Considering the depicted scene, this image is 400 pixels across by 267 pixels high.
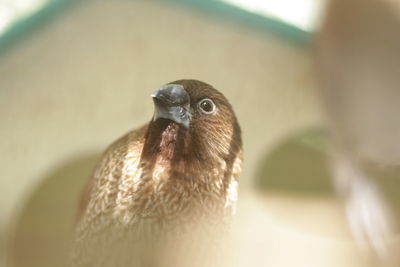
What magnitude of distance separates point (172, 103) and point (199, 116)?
0.16ft

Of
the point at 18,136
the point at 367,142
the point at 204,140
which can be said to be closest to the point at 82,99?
the point at 18,136

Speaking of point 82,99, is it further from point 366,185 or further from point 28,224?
point 366,185

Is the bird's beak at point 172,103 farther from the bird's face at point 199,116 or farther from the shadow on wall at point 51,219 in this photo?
the shadow on wall at point 51,219

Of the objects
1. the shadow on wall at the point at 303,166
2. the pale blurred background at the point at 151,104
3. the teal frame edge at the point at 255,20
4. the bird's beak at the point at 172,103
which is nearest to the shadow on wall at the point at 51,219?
the pale blurred background at the point at 151,104

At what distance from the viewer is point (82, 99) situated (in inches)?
26.5

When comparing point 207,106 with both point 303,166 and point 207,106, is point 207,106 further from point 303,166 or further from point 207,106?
point 303,166

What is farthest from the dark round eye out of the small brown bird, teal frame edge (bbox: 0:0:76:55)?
teal frame edge (bbox: 0:0:76:55)

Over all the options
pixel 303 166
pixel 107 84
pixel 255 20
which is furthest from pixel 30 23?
pixel 303 166

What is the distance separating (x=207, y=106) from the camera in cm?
54

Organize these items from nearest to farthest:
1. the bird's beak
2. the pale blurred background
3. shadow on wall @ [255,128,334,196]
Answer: the bird's beak, the pale blurred background, shadow on wall @ [255,128,334,196]

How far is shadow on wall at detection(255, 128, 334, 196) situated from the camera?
0.81 meters

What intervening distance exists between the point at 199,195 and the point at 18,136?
0.27 m

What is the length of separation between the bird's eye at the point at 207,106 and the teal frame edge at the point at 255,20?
0.38 meters

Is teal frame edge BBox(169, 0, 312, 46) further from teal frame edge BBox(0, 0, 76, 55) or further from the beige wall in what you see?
teal frame edge BBox(0, 0, 76, 55)
